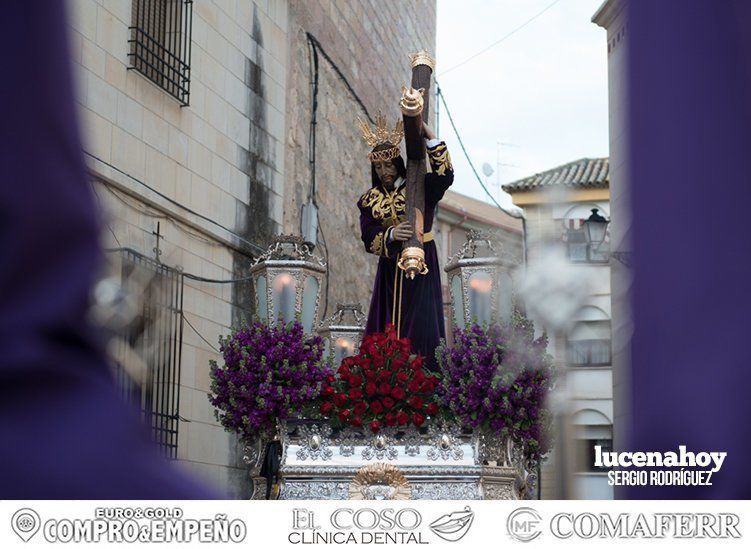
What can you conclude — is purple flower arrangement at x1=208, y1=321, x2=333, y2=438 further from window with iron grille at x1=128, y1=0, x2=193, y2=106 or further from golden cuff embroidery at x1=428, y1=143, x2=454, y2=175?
window with iron grille at x1=128, y1=0, x2=193, y2=106

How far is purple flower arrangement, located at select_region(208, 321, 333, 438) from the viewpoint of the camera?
175 inches

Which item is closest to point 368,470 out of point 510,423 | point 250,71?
point 510,423

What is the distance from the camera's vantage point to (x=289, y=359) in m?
4.54

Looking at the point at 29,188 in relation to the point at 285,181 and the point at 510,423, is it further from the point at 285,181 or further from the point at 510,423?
the point at 285,181

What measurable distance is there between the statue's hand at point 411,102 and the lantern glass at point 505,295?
917 millimetres

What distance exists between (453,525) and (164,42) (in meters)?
7.18

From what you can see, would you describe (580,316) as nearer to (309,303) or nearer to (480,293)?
(480,293)

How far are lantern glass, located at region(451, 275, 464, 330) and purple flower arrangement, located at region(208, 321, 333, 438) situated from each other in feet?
3.54

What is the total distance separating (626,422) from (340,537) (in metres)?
0.39

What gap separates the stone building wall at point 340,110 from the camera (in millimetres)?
9875

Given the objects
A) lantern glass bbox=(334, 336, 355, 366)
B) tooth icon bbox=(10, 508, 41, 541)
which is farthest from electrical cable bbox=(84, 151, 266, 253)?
tooth icon bbox=(10, 508, 41, 541)

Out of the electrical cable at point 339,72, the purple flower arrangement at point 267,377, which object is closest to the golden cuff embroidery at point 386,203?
the purple flower arrangement at point 267,377

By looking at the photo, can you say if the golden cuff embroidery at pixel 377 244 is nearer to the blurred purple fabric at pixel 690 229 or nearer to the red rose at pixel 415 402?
the red rose at pixel 415 402

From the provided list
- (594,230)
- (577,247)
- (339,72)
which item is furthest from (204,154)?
(594,230)
